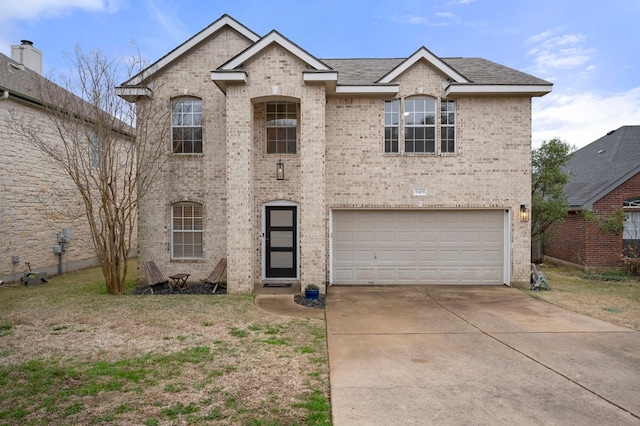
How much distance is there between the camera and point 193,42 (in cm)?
1107

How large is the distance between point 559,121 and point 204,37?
27572mm

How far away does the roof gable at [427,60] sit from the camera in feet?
35.8

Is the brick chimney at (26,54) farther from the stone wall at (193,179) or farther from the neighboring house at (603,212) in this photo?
the neighboring house at (603,212)

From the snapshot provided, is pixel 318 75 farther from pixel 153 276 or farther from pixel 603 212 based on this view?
pixel 603 212

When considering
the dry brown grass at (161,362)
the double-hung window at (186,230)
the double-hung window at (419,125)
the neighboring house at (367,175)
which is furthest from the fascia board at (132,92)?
the double-hung window at (419,125)

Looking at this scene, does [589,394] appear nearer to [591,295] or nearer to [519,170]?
[591,295]

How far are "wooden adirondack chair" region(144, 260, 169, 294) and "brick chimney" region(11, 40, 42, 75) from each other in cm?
1085

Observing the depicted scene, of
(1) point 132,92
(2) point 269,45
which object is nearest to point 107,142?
(1) point 132,92

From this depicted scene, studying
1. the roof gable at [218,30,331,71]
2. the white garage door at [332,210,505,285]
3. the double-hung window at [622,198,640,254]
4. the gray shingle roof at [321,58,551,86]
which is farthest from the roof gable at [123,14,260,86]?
the double-hung window at [622,198,640,254]

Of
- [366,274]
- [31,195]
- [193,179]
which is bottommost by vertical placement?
[366,274]

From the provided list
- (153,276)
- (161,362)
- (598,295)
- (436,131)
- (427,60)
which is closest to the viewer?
(161,362)

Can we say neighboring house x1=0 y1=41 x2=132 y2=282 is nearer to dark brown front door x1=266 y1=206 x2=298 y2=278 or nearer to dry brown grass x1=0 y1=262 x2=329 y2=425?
dry brown grass x1=0 y1=262 x2=329 y2=425

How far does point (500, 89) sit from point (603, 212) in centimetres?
714

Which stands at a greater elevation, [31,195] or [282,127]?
[282,127]
